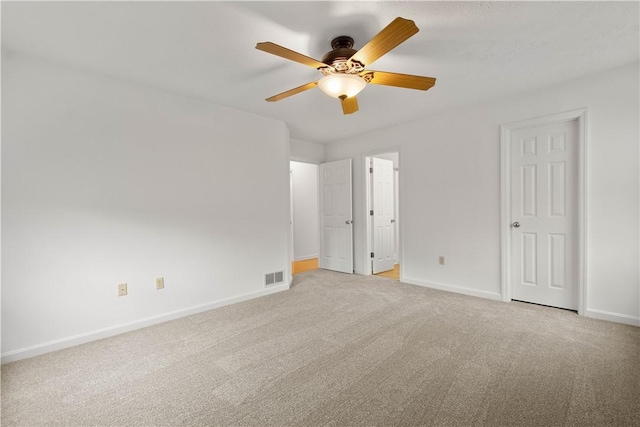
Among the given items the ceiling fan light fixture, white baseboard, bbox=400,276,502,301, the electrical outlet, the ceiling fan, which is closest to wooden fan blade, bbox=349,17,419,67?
the ceiling fan

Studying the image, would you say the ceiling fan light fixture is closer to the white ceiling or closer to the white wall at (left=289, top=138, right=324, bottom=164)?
the white ceiling

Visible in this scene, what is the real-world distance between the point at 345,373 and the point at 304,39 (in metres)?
2.32

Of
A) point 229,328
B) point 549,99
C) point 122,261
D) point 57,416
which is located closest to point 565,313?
point 549,99

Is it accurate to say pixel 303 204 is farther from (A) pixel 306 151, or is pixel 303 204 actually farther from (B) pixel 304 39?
(B) pixel 304 39

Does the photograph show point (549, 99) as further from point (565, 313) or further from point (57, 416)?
point (57, 416)

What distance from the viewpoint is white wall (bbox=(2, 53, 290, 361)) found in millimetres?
2254

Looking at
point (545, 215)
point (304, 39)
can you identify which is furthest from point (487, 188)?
point (304, 39)

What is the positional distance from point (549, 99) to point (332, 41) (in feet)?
8.02

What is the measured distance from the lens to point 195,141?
3.18 meters

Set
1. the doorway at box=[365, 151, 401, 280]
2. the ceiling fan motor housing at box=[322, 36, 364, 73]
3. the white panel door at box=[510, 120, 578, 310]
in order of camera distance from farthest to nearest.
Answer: the doorway at box=[365, 151, 401, 280] < the white panel door at box=[510, 120, 578, 310] < the ceiling fan motor housing at box=[322, 36, 364, 73]

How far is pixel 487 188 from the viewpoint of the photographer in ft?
11.3

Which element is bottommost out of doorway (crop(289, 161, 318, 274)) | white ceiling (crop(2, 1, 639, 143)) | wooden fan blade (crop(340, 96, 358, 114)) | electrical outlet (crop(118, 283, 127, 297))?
electrical outlet (crop(118, 283, 127, 297))

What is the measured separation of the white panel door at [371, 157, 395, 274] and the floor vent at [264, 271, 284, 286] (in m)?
1.68

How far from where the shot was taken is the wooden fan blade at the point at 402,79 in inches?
79.3
